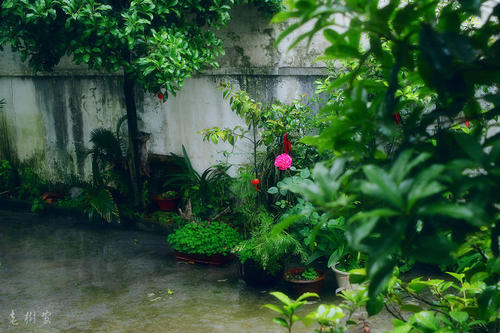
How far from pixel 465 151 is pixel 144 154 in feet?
18.5

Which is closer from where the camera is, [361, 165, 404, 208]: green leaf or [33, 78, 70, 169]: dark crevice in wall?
[361, 165, 404, 208]: green leaf

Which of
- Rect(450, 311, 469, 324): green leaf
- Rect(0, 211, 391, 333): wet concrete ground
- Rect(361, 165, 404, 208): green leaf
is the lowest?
Rect(0, 211, 391, 333): wet concrete ground

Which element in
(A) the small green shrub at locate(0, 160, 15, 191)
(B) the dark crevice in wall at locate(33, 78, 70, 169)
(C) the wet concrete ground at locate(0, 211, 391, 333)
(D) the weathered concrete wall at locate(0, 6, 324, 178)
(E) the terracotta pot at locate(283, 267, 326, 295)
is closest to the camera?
(C) the wet concrete ground at locate(0, 211, 391, 333)

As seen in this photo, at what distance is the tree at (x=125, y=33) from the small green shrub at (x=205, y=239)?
146 cm

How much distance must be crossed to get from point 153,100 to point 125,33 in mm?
1885

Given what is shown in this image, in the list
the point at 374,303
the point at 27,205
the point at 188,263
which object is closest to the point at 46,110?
the point at 27,205

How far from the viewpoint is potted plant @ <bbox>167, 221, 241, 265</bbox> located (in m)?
4.78

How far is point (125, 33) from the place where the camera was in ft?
15.2

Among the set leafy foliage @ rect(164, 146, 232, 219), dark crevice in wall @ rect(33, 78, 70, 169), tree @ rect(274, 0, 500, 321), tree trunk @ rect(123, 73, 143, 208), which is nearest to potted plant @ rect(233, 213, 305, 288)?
leafy foliage @ rect(164, 146, 232, 219)

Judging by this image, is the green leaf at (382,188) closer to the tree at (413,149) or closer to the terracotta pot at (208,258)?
the tree at (413,149)

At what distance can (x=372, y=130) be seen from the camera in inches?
44.9

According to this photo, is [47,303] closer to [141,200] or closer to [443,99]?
[141,200]

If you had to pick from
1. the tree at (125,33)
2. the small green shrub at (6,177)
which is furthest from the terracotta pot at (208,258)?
the small green shrub at (6,177)

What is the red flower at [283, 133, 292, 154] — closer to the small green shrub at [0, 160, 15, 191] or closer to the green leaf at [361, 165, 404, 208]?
the green leaf at [361, 165, 404, 208]
